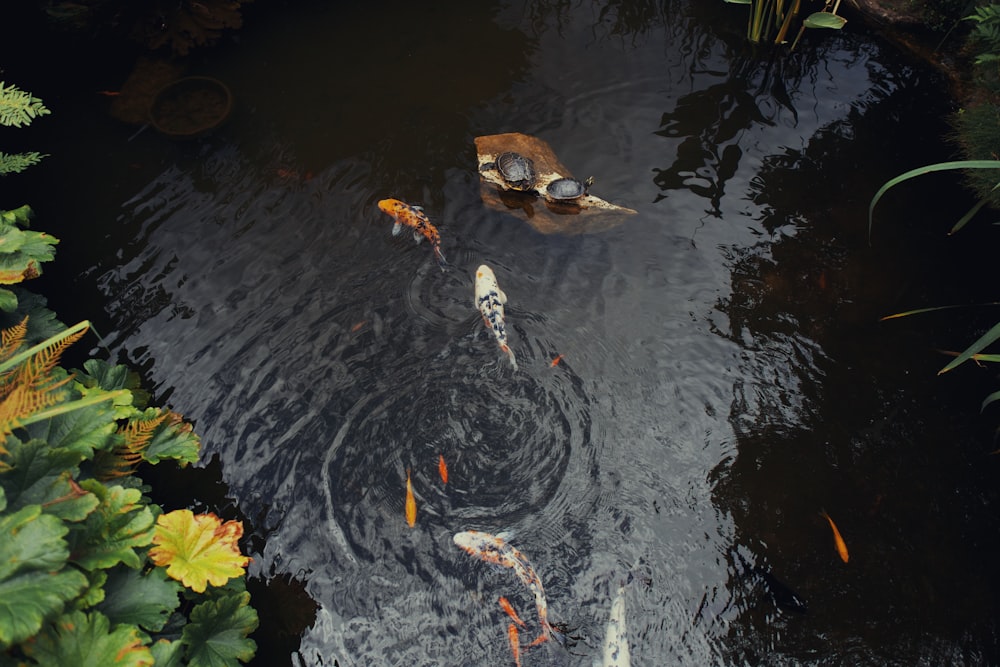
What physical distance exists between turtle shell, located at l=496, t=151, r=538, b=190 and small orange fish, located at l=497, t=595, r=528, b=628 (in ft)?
10.2

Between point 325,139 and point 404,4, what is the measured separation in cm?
202

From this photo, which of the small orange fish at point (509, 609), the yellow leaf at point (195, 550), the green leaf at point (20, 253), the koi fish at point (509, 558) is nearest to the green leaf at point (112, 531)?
the yellow leaf at point (195, 550)

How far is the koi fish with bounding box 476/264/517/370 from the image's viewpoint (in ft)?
Answer: 14.6

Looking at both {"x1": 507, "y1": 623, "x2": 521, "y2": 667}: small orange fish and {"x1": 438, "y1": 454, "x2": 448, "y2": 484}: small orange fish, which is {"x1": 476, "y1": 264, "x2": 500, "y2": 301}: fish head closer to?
{"x1": 438, "y1": 454, "x2": 448, "y2": 484}: small orange fish

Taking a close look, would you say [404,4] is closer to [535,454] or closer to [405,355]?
[405,355]

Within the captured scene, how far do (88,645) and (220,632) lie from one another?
590 millimetres

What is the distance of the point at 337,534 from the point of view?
3748mm

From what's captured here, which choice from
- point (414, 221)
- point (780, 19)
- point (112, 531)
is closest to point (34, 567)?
point (112, 531)

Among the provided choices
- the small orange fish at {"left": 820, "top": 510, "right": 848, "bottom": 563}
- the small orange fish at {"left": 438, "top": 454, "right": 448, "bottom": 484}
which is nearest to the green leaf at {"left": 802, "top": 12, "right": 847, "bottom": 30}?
the small orange fish at {"left": 820, "top": 510, "right": 848, "bottom": 563}

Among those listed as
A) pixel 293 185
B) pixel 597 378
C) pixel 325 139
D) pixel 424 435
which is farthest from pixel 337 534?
pixel 325 139

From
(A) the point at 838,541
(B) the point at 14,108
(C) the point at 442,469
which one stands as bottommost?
(A) the point at 838,541

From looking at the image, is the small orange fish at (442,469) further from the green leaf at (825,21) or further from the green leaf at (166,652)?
the green leaf at (825,21)

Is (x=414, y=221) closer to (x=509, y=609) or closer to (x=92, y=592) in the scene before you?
(x=509, y=609)

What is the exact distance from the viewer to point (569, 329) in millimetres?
4582
